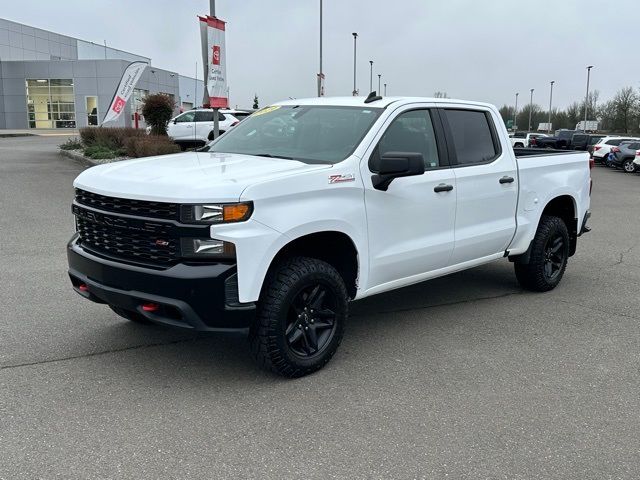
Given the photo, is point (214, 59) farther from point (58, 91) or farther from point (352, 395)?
point (58, 91)

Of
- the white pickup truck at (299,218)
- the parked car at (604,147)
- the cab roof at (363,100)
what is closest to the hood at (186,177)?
the white pickup truck at (299,218)

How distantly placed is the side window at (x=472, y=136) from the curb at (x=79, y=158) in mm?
13518

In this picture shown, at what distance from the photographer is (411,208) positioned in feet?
15.6

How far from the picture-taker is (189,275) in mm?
3631

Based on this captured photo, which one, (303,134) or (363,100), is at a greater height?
(363,100)

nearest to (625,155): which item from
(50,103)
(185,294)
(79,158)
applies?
(79,158)

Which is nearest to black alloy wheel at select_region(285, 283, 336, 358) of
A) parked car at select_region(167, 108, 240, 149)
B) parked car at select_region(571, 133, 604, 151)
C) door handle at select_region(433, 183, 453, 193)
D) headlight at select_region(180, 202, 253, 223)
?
headlight at select_region(180, 202, 253, 223)

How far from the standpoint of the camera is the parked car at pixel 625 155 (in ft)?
92.6

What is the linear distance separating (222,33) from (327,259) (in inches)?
341

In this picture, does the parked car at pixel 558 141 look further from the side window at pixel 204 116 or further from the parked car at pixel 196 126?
the side window at pixel 204 116

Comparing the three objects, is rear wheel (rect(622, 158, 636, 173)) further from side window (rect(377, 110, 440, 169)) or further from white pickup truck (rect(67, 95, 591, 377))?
side window (rect(377, 110, 440, 169))

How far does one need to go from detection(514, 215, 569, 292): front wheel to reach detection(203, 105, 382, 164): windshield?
253cm

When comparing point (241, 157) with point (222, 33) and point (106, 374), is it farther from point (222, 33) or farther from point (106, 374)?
point (222, 33)

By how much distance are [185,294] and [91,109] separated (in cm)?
5668
